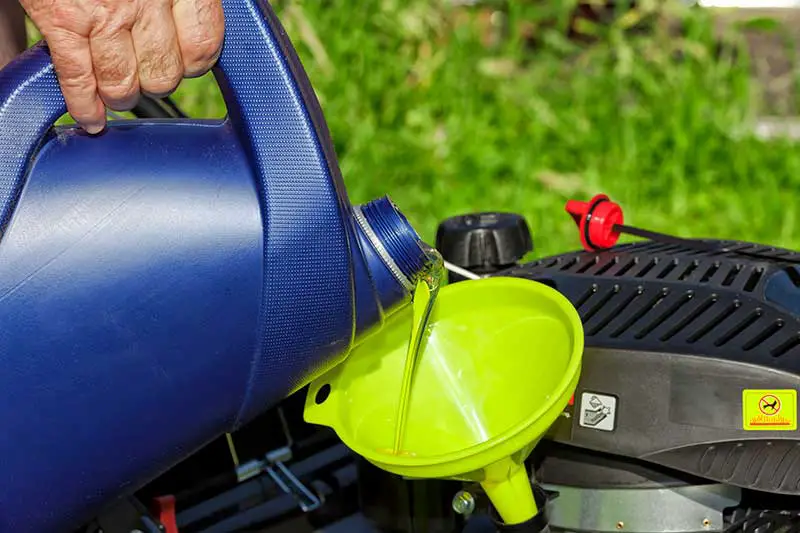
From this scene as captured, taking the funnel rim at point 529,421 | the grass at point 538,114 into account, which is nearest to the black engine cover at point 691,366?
the funnel rim at point 529,421

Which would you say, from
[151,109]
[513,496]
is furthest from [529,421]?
[151,109]

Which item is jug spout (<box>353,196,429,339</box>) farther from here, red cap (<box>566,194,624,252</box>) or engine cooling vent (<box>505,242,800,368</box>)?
red cap (<box>566,194,624,252</box>)

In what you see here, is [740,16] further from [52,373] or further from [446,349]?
[52,373]

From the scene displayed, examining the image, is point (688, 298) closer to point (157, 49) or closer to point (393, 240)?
point (393, 240)

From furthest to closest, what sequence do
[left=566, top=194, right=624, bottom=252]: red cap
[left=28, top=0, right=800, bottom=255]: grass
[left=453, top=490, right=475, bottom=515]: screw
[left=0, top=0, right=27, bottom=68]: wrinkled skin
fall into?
[left=28, top=0, right=800, bottom=255]: grass → [left=0, top=0, right=27, bottom=68]: wrinkled skin → [left=566, top=194, right=624, bottom=252]: red cap → [left=453, top=490, right=475, bottom=515]: screw

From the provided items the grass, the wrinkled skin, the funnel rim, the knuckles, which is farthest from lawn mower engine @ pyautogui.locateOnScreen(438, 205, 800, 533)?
the grass

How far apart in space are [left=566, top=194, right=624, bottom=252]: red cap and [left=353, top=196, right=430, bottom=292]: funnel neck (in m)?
0.47

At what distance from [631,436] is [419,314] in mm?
266

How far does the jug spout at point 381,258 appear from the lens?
111 cm

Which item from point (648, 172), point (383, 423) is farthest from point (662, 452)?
point (648, 172)

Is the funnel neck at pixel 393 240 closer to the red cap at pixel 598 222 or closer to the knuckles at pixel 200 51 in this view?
the knuckles at pixel 200 51

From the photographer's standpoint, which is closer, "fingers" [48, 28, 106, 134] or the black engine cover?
"fingers" [48, 28, 106, 134]

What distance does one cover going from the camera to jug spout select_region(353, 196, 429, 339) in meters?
1.11

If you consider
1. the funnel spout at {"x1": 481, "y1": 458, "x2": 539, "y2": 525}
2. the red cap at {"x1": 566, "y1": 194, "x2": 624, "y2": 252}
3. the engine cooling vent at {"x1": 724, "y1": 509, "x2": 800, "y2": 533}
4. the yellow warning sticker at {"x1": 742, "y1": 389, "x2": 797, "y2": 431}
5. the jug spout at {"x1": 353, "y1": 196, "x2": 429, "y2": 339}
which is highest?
the jug spout at {"x1": 353, "y1": 196, "x2": 429, "y2": 339}
